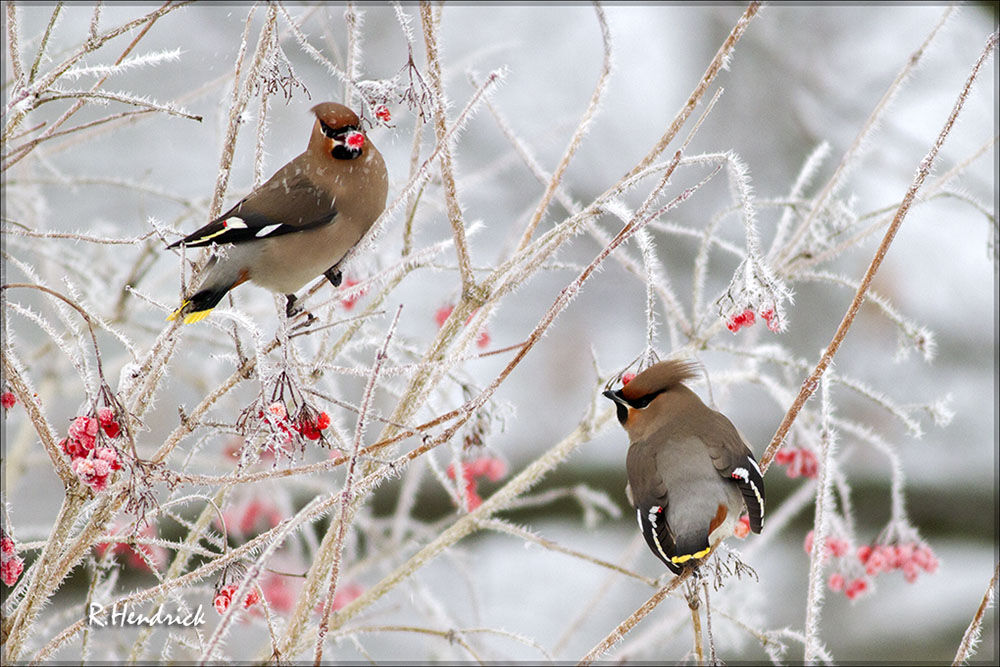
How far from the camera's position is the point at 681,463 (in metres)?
2.96

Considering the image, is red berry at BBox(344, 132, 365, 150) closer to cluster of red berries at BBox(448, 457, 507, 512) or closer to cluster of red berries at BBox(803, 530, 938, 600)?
cluster of red berries at BBox(448, 457, 507, 512)

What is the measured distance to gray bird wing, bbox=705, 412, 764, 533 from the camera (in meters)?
2.82

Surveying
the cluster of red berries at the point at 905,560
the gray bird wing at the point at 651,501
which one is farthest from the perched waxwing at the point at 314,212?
the cluster of red berries at the point at 905,560

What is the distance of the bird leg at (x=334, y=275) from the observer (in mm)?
2859

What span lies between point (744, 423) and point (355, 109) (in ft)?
17.6

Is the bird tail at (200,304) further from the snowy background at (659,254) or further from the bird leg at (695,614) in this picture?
the snowy background at (659,254)

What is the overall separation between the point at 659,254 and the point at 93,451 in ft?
22.2

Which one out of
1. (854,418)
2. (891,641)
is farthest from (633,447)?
(854,418)

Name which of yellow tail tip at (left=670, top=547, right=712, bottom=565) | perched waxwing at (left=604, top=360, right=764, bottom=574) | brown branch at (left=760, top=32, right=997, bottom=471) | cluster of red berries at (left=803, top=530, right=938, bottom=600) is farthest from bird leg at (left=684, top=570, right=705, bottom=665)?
cluster of red berries at (left=803, top=530, right=938, bottom=600)

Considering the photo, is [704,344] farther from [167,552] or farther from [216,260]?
[167,552]

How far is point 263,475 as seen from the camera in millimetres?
1770

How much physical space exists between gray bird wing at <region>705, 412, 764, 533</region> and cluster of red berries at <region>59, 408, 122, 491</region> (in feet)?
4.92

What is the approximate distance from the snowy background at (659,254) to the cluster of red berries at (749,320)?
10.4ft

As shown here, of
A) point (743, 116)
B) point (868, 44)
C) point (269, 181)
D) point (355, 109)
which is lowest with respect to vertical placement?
point (269, 181)
